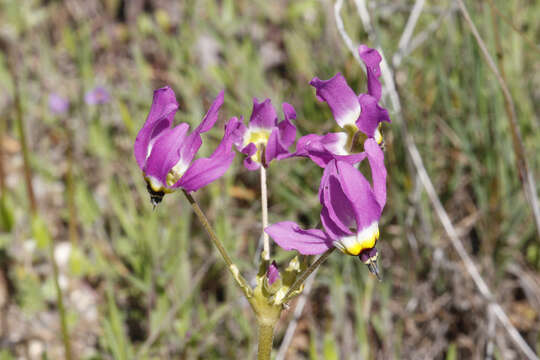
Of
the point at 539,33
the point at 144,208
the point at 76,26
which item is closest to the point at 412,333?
the point at 144,208

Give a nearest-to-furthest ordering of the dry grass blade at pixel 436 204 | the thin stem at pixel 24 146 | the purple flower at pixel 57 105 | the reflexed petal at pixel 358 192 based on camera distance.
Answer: the reflexed petal at pixel 358 192 → the dry grass blade at pixel 436 204 → the thin stem at pixel 24 146 → the purple flower at pixel 57 105

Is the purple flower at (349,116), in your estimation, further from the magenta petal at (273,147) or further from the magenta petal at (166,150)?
the magenta petal at (166,150)

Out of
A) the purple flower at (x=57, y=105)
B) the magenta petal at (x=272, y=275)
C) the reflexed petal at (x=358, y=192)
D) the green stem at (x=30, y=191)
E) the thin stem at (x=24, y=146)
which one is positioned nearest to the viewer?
the reflexed petal at (x=358, y=192)

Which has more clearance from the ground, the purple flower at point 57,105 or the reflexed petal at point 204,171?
the reflexed petal at point 204,171

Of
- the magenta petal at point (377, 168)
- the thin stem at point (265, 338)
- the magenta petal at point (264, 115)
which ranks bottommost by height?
the thin stem at point (265, 338)

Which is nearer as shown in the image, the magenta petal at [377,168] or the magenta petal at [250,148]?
the magenta petal at [377,168]

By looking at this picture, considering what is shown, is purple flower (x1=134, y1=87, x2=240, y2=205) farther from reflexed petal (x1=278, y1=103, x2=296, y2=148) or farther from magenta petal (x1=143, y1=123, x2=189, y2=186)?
reflexed petal (x1=278, y1=103, x2=296, y2=148)

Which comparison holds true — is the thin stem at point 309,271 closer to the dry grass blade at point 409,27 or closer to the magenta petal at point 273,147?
the magenta petal at point 273,147

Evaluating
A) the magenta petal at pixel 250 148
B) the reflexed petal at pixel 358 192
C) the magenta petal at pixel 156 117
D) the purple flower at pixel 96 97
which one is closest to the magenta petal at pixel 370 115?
the reflexed petal at pixel 358 192
